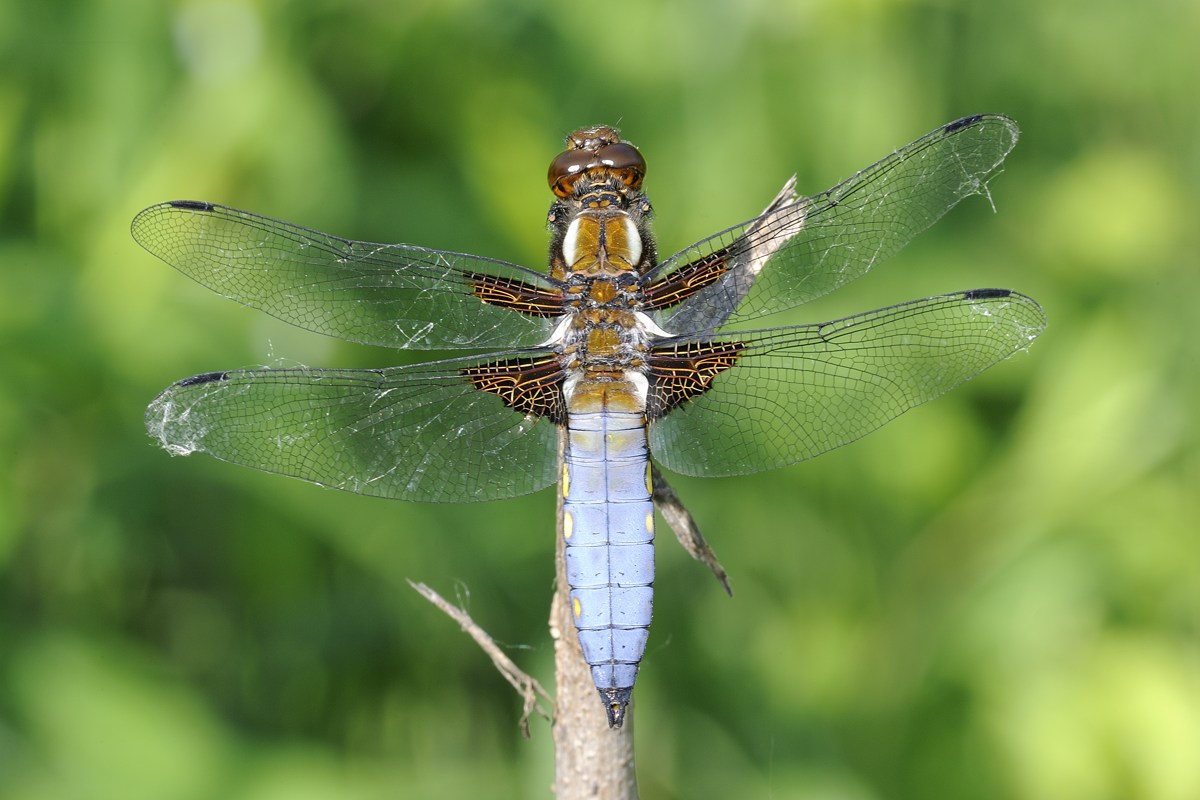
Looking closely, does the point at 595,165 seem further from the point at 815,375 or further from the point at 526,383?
the point at 815,375

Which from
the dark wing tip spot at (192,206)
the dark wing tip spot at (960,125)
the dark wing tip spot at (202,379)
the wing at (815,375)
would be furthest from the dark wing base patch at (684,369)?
the dark wing tip spot at (192,206)

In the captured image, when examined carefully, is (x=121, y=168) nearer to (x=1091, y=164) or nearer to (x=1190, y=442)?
(x=1091, y=164)

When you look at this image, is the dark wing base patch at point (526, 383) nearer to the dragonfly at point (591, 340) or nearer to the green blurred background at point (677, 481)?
the dragonfly at point (591, 340)

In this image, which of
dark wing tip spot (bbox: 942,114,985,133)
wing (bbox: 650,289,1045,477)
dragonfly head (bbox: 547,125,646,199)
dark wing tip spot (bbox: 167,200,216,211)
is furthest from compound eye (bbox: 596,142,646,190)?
dark wing tip spot (bbox: 167,200,216,211)

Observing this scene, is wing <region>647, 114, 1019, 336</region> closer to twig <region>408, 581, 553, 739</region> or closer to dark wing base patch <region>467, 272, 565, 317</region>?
dark wing base patch <region>467, 272, 565, 317</region>

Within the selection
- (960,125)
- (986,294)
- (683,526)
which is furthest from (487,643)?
(960,125)

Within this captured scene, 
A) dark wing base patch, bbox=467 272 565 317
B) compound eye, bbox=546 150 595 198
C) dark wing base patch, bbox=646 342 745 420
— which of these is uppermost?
compound eye, bbox=546 150 595 198
